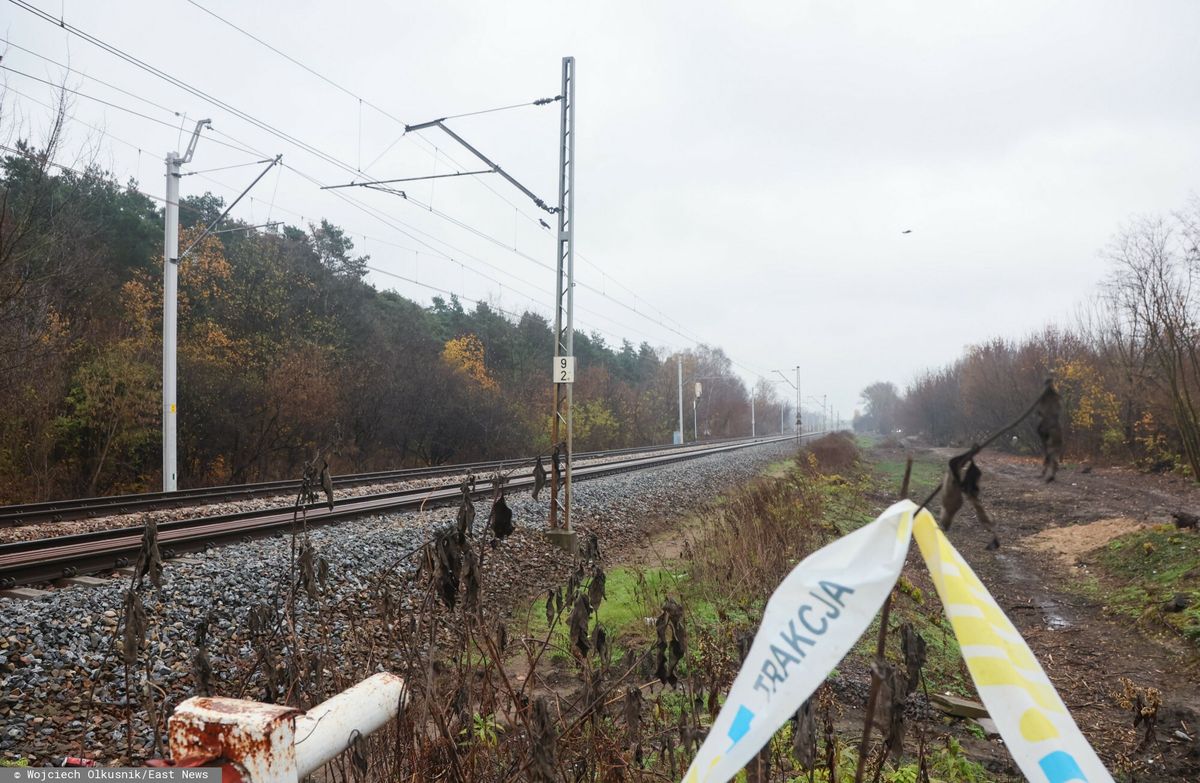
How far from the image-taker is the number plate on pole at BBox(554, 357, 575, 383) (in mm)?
11531

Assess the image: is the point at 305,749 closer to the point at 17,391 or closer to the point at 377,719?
the point at 377,719

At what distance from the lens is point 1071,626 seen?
9336mm

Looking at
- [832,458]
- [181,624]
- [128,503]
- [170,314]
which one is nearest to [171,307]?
[170,314]

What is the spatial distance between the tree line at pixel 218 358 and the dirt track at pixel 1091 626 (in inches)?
290

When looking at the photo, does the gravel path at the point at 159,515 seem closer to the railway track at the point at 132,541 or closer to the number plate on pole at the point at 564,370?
the railway track at the point at 132,541

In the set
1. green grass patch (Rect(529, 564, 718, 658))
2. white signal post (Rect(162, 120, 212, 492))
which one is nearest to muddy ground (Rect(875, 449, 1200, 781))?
green grass patch (Rect(529, 564, 718, 658))

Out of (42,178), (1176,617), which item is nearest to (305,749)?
(1176,617)

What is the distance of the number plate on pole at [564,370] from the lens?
454 inches

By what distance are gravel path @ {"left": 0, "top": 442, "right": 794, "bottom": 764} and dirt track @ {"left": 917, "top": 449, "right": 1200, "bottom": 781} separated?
5.02 m

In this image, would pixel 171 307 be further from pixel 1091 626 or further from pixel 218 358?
pixel 1091 626

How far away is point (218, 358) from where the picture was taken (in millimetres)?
21969

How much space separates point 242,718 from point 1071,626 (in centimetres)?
1069

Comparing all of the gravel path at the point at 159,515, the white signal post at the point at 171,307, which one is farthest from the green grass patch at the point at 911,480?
the white signal post at the point at 171,307

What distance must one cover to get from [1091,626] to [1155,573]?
256cm
